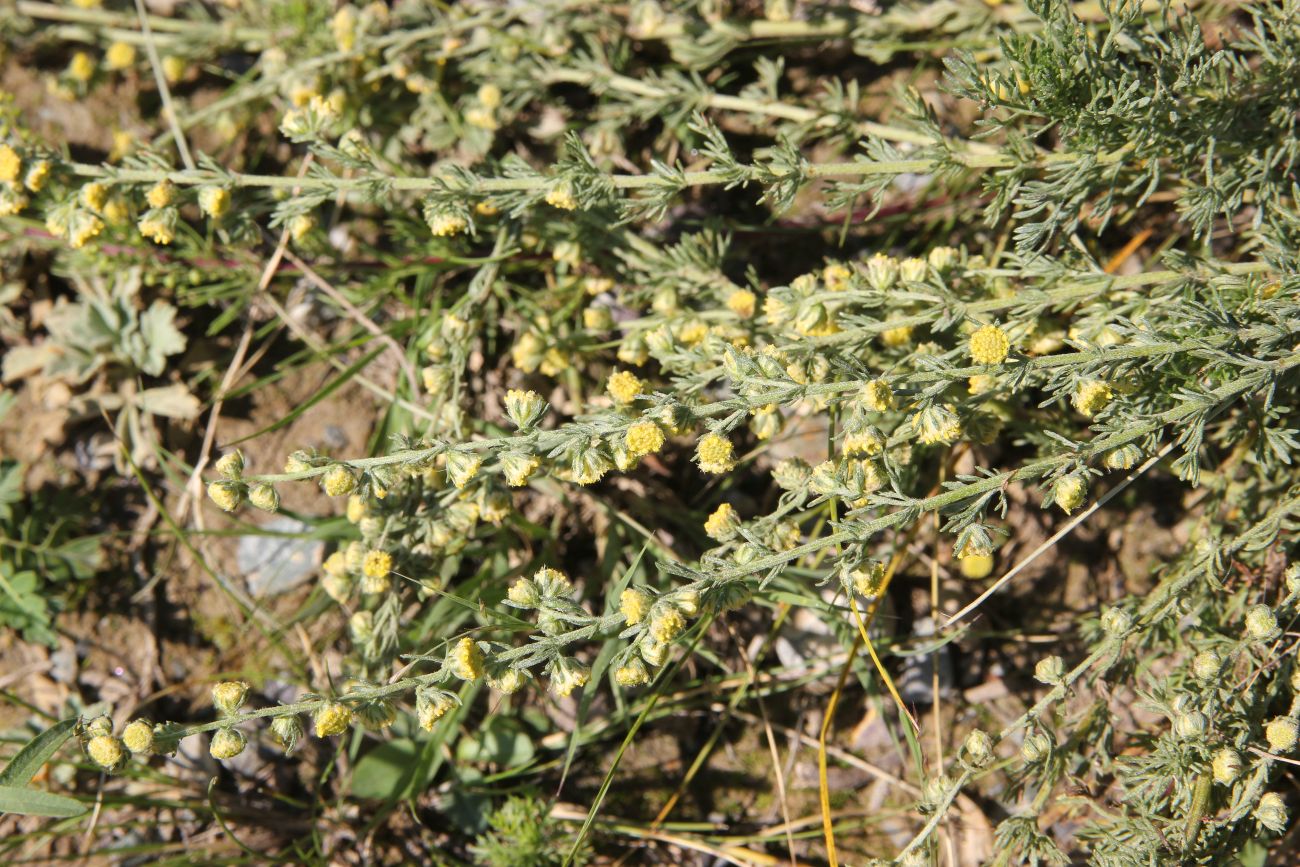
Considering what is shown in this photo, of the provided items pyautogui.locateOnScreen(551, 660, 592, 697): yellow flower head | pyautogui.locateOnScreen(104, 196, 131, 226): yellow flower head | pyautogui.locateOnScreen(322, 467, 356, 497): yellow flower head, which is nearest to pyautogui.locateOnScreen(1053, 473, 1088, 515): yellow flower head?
pyautogui.locateOnScreen(551, 660, 592, 697): yellow flower head

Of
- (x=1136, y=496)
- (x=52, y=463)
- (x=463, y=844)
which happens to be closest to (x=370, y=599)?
(x=463, y=844)

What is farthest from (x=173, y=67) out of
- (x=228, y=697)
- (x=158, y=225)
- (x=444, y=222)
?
(x=228, y=697)

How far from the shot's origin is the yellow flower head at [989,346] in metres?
2.14

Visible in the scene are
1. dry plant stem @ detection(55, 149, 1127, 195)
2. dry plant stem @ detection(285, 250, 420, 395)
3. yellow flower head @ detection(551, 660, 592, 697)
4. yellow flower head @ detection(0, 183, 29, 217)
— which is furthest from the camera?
dry plant stem @ detection(285, 250, 420, 395)

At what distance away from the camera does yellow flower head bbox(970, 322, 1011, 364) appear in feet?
7.02

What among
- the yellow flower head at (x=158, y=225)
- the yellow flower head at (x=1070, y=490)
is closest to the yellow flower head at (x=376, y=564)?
the yellow flower head at (x=158, y=225)

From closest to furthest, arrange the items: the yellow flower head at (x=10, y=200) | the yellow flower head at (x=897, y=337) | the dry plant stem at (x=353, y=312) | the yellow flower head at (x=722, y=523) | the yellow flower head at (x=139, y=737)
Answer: the yellow flower head at (x=139, y=737)
the yellow flower head at (x=722, y=523)
the yellow flower head at (x=897, y=337)
the yellow flower head at (x=10, y=200)
the dry plant stem at (x=353, y=312)

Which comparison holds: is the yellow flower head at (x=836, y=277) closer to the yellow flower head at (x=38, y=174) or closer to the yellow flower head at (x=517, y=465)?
the yellow flower head at (x=517, y=465)

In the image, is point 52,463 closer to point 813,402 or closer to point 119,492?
point 119,492

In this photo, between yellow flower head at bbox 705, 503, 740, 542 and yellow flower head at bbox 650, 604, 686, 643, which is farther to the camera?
yellow flower head at bbox 705, 503, 740, 542

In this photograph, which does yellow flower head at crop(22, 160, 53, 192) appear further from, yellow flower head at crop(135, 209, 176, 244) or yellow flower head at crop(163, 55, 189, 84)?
yellow flower head at crop(163, 55, 189, 84)

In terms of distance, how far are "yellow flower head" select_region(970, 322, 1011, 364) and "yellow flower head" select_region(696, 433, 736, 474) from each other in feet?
1.95

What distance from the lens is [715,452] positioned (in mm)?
2227

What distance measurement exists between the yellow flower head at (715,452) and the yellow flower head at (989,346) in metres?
0.60
